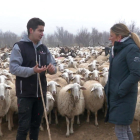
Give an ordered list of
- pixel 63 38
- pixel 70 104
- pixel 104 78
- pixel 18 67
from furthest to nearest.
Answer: pixel 63 38 → pixel 104 78 → pixel 70 104 → pixel 18 67

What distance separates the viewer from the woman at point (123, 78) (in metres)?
1.98

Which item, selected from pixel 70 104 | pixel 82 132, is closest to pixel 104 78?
pixel 70 104

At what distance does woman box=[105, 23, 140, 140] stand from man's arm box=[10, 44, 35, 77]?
1.07m

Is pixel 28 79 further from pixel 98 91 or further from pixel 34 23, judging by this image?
pixel 98 91

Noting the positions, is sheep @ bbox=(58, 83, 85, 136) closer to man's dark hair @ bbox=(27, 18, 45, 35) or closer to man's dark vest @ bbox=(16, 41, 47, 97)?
man's dark vest @ bbox=(16, 41, 47, 97)

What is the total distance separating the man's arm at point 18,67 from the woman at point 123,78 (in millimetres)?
1069

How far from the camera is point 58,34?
60.6m

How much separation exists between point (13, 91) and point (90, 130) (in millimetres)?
2434

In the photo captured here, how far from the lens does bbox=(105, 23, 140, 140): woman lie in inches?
77.9

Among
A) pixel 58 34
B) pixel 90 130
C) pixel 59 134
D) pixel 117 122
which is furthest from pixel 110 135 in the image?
pixel 58 34

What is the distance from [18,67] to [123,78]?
1.34 meters

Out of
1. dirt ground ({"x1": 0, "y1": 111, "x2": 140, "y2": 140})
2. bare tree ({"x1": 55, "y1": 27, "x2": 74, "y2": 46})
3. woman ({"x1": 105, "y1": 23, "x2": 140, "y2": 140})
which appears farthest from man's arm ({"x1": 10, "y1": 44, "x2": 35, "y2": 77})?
bare tree ({"x1": 55, "y1": 27, "x2": 74, "y2": 46})

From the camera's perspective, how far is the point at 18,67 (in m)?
2.25

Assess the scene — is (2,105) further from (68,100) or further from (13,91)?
(68,100)
